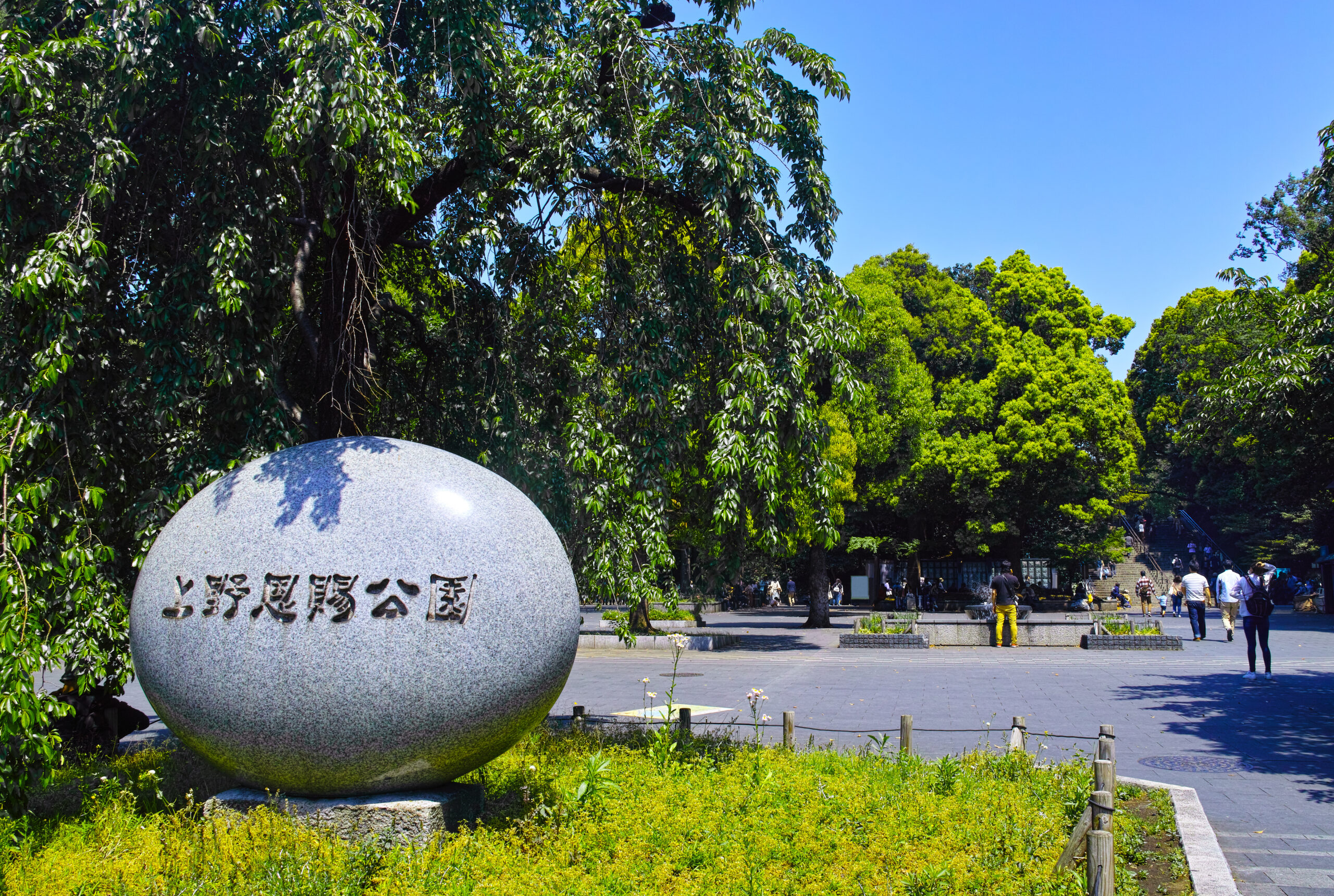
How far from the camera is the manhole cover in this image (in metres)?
9.82

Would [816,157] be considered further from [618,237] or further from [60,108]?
[60,108]

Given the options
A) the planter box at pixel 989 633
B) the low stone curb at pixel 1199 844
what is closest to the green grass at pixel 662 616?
the planter box at pixel 989 633

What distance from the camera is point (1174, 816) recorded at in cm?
741

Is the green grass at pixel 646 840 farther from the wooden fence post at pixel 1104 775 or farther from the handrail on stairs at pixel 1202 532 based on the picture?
the handrail on stairs at pixel 1202 532

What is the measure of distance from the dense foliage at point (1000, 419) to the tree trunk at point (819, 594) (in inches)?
137

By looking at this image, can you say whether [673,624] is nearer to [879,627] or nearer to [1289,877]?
[879,627]

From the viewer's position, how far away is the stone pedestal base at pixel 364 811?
596 centimetres

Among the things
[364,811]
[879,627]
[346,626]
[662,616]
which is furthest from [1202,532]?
[346,626]

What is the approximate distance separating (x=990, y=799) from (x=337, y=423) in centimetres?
641

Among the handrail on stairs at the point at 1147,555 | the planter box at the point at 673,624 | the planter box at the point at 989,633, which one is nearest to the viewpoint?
the planter box at the point at 989,633

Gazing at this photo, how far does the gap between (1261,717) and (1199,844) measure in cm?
765

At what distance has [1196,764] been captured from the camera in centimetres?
1009

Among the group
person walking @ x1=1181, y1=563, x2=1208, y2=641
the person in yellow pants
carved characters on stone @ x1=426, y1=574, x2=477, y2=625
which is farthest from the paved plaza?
carved characters on stone @ x1=426, y1=574, x2=477, y2=625

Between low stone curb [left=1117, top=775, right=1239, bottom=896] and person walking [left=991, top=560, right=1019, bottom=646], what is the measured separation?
48.9 ft
